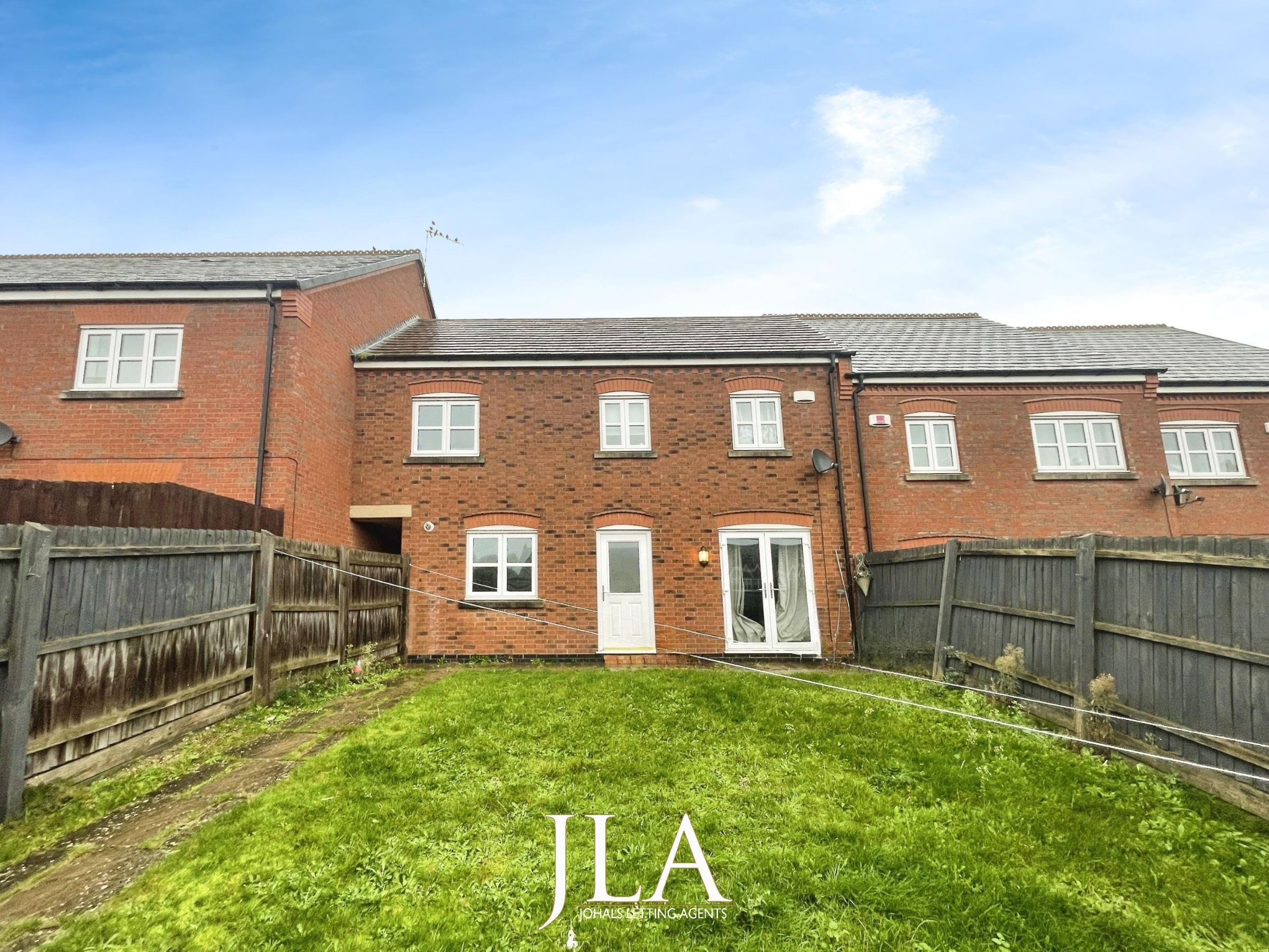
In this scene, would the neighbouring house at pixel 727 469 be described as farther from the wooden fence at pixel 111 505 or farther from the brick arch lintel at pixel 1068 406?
the wooden fence at pixel 111 505

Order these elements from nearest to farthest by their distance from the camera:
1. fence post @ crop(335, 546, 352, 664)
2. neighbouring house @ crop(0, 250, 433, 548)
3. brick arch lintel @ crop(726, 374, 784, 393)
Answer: fence post @ crop(335, 546, 352, 664), neighbouring house @ crop(0, 250, 433, 548), brick arch lintel @ crop(726, 374, 784, 393)

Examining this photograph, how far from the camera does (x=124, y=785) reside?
15.4 feet

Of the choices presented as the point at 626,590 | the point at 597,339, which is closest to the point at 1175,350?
the point at 597,339

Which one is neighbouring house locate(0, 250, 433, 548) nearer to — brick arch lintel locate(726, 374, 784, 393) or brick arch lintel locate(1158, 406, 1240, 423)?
brick arch lintel locate(726, 374, 784, 393)

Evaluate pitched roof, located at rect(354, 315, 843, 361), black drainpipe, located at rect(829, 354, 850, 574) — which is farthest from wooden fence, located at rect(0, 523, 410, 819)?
black drainpipe, located at rect(829, 354, 850, 574)

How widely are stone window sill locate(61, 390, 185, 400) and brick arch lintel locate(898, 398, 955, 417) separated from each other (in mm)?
14486

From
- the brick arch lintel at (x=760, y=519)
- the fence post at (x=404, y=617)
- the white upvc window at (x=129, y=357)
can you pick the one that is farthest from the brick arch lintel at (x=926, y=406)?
the white upvc window at (x=129, y=357)

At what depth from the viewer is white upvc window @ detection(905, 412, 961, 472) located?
1326cm

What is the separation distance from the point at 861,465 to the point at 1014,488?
3467 millimetres

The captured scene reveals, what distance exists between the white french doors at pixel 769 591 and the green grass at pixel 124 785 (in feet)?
24.7

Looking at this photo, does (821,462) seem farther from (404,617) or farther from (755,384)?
(404,617)

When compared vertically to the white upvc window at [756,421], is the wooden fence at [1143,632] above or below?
below

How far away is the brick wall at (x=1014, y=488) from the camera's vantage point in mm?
12891

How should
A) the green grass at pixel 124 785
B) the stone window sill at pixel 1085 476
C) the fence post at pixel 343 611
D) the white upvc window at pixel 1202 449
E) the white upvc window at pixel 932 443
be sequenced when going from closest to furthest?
the green grass at pixel 124 785, the fence post at pixel 343 611, the stone window sill at pixel 1085 476, the white upvc window at pixel 932 443, the white upvc window at pixel 1202 449
